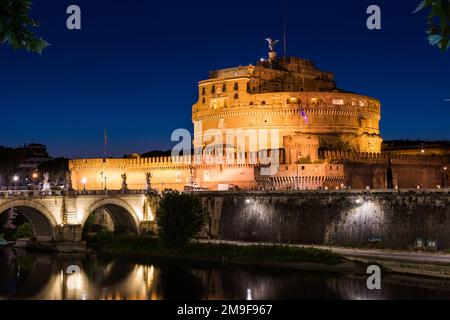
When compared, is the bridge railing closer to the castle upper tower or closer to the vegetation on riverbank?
the vegetation on riverbank

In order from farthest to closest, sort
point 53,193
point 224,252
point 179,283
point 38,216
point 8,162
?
point 8,162, point 38,216, point 53,193, point 224,252, point 179,283

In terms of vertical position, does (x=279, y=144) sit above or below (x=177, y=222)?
above

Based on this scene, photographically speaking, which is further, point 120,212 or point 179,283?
point 120,212

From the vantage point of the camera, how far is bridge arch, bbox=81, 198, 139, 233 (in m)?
43.5

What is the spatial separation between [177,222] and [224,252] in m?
3.45

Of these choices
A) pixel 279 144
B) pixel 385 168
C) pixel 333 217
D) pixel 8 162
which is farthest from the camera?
pixel 8 162

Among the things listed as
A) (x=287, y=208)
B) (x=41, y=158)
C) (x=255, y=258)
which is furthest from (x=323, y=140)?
(x=41, y=158)

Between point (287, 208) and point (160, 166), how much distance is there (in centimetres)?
1775

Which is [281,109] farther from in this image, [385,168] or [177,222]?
[177,222]

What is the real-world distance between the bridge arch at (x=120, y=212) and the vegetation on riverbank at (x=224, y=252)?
104 inches

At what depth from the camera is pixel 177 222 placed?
125 feet

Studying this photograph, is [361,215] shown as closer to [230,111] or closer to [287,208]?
[287,208]

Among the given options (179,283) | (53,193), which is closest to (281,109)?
(53,193)

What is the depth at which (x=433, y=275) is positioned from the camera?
27.6m
